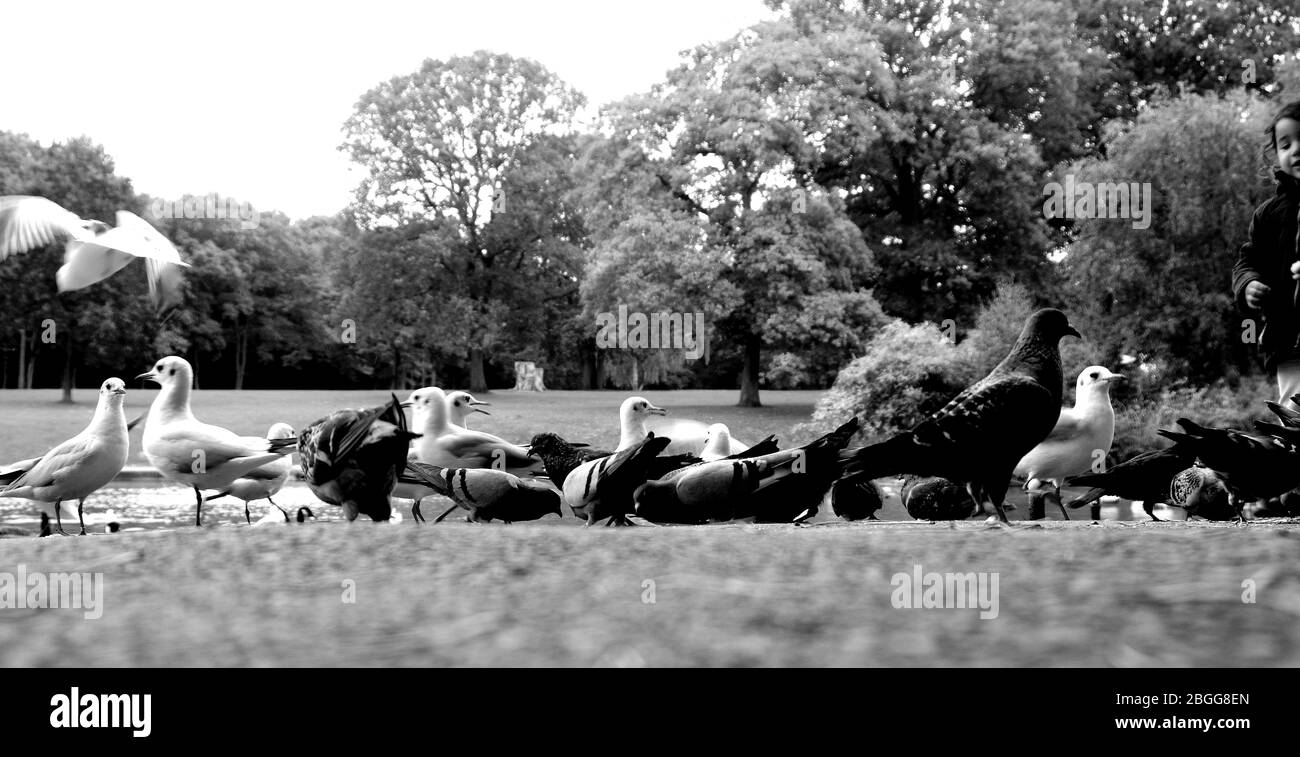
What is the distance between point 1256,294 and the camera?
5.59 metres

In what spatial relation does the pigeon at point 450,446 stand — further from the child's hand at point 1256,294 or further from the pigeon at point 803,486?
the child's hand at point 1256,294

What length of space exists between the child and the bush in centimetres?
1187

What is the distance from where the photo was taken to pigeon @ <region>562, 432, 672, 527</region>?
5.25 m

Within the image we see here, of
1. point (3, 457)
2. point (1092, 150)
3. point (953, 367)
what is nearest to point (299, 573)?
point (953, 367)

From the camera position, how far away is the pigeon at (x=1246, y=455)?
4898 mm

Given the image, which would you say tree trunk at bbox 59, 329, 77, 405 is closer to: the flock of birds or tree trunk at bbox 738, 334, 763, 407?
tree trunk at bbox 738, 334, 763, 407

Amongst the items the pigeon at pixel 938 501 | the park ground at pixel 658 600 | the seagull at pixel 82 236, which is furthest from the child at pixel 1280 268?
the seagull at pixel 82 236

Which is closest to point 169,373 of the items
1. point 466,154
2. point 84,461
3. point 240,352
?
point 84,461

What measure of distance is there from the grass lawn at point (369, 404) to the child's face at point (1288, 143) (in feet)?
46.0

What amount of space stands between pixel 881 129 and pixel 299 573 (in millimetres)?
23796

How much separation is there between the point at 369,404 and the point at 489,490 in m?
17.3

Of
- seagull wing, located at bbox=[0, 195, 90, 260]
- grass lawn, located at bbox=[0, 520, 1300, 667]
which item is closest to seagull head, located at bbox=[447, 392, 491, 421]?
seagull wing, located at bbox=[0, 195, 90, 260]

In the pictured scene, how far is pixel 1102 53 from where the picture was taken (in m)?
28.4

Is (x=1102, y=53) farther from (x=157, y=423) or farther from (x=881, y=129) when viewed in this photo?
(x=157, y=423)
